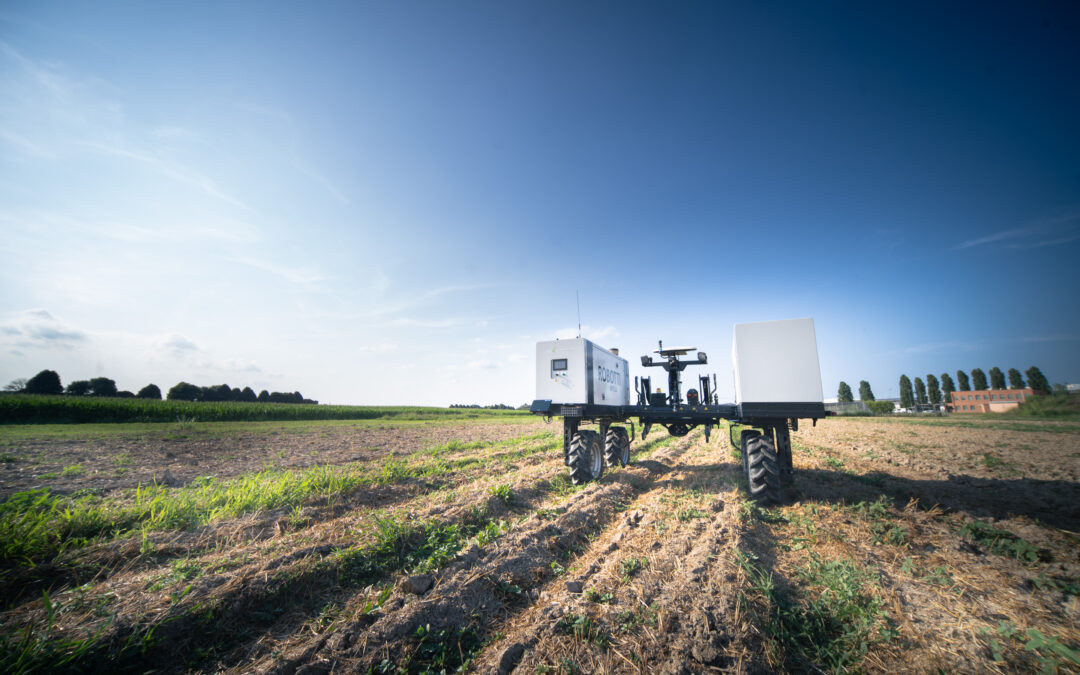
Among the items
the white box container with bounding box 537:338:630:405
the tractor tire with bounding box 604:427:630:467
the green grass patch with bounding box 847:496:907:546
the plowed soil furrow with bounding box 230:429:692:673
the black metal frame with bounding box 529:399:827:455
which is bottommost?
the plowed soil furrow with bounding box 230:429:692:673

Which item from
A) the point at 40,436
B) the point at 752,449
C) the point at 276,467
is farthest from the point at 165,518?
the point at 40,436

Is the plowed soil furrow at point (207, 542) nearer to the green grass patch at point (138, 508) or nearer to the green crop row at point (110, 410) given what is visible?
the green grass patch at point (138, 508)

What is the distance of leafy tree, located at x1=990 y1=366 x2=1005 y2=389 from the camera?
76.7 meters

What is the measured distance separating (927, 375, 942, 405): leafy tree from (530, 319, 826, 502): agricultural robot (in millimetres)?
113950

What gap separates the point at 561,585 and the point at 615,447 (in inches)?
280

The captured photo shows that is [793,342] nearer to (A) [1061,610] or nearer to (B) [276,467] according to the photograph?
(A) [1061,610]

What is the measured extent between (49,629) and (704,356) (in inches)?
454

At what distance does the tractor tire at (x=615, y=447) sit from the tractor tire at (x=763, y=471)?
4389 mm

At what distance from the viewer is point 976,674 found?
269 cm

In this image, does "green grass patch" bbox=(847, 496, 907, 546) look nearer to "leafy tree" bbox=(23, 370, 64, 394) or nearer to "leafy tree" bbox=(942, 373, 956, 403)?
"leafy tree" bbox=(23, 370, 64, 394)

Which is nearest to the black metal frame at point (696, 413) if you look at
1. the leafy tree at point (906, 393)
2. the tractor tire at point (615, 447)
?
the tractor tire at point (615, 447)

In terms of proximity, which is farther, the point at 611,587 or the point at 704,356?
the point at 704,356

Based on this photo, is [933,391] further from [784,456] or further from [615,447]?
[615,447]

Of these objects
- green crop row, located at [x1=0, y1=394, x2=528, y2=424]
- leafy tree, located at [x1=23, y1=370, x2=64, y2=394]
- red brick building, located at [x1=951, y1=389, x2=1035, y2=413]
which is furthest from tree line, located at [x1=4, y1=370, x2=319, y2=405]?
red brick building, located at [x1=951, y1=389, x2=1035, y2=413]
